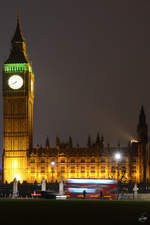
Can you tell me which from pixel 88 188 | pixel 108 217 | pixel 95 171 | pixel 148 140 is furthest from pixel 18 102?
pixel 108 217

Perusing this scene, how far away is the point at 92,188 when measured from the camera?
61375 mm

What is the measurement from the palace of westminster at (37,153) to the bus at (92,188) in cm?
4795

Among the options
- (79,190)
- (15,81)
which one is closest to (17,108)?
(15,81)

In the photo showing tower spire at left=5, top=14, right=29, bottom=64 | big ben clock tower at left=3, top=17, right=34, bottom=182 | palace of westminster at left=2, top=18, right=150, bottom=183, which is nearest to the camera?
palace of westminster at left=2, top=18, right=150, bottom=183

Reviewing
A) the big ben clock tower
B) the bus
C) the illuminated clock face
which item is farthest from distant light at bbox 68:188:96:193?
the illuminated clock face

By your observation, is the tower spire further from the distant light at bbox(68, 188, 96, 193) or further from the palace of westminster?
the distant light at bbox(68, 188, 96, 193)

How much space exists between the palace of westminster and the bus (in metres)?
47.9

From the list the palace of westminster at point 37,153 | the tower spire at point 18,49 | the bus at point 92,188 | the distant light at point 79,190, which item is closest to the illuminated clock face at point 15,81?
the palace of westminster at point 37,153

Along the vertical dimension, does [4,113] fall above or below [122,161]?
above

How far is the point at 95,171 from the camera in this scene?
368 feet

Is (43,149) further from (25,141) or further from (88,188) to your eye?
(88,188)

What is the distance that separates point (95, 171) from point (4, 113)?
25573 mm

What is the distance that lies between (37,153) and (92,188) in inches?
2128

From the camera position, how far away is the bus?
6053cm
